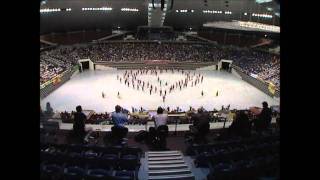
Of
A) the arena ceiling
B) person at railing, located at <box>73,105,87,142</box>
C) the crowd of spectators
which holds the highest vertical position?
the arena ceiling

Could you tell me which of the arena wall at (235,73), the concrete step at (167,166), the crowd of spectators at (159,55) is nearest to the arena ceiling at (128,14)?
the crowd of spectators at (159,55)

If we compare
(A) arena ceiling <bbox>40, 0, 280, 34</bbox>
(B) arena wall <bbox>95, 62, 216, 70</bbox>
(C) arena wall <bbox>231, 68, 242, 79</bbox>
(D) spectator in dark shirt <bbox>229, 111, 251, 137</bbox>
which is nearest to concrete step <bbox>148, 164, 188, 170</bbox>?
(D) spectator in dark shirt <bbox>229, 111, 251, 137</bbox>

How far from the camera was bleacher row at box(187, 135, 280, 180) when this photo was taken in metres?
6.14

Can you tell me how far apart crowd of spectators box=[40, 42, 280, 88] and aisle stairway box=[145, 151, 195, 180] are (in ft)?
68.5

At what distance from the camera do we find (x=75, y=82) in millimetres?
27219

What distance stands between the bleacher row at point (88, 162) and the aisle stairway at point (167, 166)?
0.93 feet

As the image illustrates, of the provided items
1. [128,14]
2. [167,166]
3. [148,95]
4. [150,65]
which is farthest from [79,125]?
[128,14]

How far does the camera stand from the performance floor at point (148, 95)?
20.4 m

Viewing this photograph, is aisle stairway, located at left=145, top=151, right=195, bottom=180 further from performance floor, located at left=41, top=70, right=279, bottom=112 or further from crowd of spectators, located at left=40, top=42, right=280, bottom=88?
crowd of spectators, located at left=40, top=42, right=280, bottom=88

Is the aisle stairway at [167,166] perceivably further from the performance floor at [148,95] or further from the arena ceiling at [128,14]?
the arena ceiling at [128,14]

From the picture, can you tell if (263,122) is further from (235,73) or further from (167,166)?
(235,73)

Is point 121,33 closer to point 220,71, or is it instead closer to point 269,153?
point 220,71
